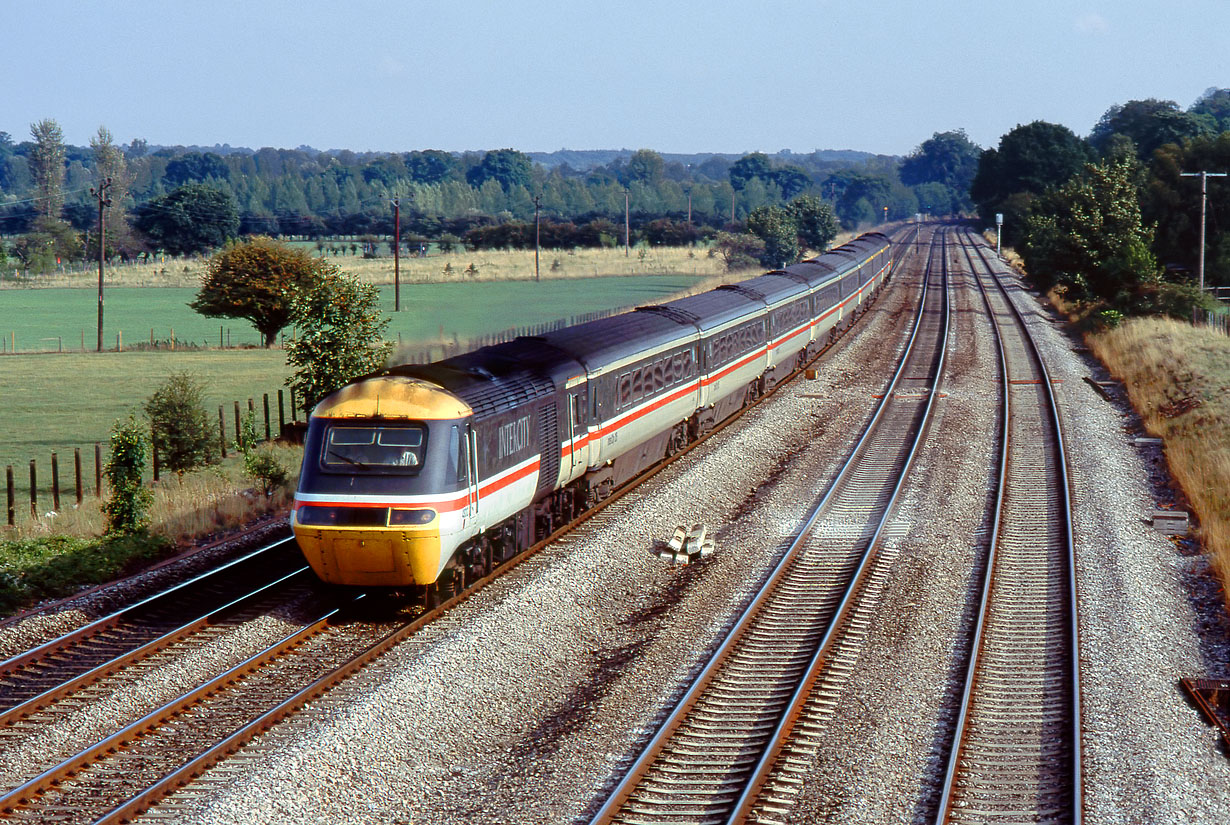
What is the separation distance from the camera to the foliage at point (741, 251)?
3809 inches

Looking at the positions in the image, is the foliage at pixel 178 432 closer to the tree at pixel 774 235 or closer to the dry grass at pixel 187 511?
the dry grass at pixel 187 511

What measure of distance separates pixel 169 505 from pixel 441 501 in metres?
9.93

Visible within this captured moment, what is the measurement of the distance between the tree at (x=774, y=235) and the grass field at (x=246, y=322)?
7319 mm

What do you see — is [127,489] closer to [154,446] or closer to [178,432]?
[154,446]


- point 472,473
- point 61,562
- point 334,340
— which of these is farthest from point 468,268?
point 472,473

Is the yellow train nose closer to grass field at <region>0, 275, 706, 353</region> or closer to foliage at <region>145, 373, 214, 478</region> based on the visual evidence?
foliage at <region>145, 373, 214, 478</region>

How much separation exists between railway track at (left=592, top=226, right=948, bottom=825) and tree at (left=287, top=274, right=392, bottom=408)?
1148 cm

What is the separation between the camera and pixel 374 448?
14.7 meters

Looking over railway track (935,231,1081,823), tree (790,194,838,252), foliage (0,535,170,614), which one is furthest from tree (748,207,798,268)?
foliage (0,535,170,614)

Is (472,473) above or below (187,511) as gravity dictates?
above

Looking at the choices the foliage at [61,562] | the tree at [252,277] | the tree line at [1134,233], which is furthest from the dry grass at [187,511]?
the tree line at [1134,233]

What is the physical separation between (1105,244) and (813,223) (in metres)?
59.7

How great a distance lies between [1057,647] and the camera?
14.9m

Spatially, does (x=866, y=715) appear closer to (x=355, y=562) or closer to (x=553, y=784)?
(x=553, y=784)
